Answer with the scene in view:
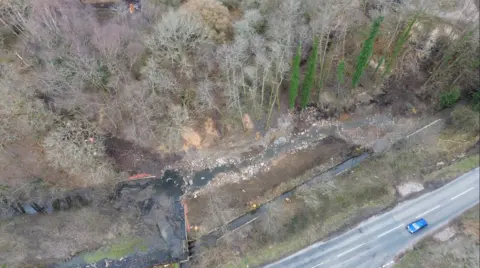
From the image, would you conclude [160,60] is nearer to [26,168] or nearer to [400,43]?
[26,168]

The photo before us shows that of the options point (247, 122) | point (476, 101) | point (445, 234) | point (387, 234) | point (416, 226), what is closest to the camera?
point (416, 226)

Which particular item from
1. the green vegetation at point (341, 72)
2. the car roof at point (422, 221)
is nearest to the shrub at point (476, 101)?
the green vegetation at point (341, 72)

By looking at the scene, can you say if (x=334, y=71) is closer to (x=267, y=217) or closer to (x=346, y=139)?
(x=346, y=139)

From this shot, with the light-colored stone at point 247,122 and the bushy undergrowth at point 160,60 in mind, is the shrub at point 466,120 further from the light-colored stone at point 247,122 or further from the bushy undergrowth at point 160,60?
the light-colored stone at point 247,122

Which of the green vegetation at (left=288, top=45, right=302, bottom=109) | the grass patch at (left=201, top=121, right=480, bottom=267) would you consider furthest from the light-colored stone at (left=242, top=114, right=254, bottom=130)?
the grass patch at (left=201, top=121, right=480, bottom=267)

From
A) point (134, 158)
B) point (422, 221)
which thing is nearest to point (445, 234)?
point (422, 221)

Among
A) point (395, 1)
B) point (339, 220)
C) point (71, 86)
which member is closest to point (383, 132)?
point (339, 220)
